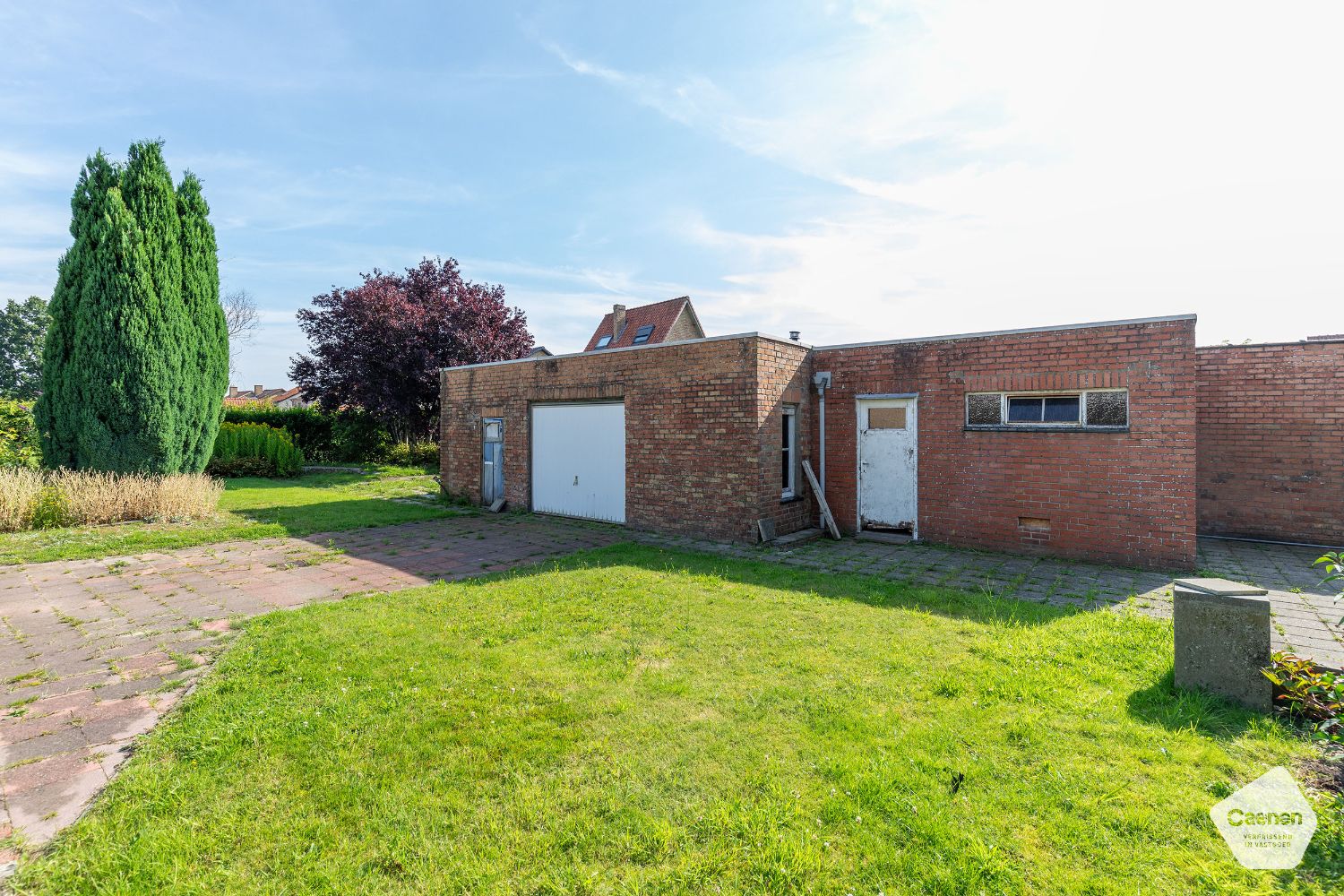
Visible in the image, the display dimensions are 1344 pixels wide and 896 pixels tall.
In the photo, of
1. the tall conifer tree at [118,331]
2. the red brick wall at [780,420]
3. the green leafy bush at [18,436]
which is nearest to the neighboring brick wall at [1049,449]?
the red brick wall at [780,420]

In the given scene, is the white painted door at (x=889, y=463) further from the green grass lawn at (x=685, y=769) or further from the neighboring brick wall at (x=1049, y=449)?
the green grass lawn at (x=685, y=769)

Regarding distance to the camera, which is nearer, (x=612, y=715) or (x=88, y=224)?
(x=612, y=715)

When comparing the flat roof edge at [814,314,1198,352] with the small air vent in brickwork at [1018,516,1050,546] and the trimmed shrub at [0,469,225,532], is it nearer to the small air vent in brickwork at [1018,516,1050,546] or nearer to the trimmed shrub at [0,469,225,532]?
the small air vent in brickwork at [1018,516,1050,546]

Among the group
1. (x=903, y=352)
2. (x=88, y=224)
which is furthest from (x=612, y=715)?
(x=88, y=224)

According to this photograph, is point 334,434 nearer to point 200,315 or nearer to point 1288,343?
point 200,315

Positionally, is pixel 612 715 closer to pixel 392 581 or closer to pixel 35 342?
pixel 392 581

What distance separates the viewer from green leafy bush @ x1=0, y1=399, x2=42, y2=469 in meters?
12.1

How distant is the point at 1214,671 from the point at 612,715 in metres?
3.80

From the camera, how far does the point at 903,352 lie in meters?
9.11

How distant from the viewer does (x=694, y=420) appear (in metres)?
9.34

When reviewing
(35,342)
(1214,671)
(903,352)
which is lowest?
(1214,671)

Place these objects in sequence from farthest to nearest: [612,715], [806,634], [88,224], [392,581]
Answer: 1. [88,224]
2. [392,581]
3. [806,634]
4. [612,715]

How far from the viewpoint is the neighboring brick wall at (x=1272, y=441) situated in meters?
8.64

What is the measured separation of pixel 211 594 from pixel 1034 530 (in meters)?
10.3
